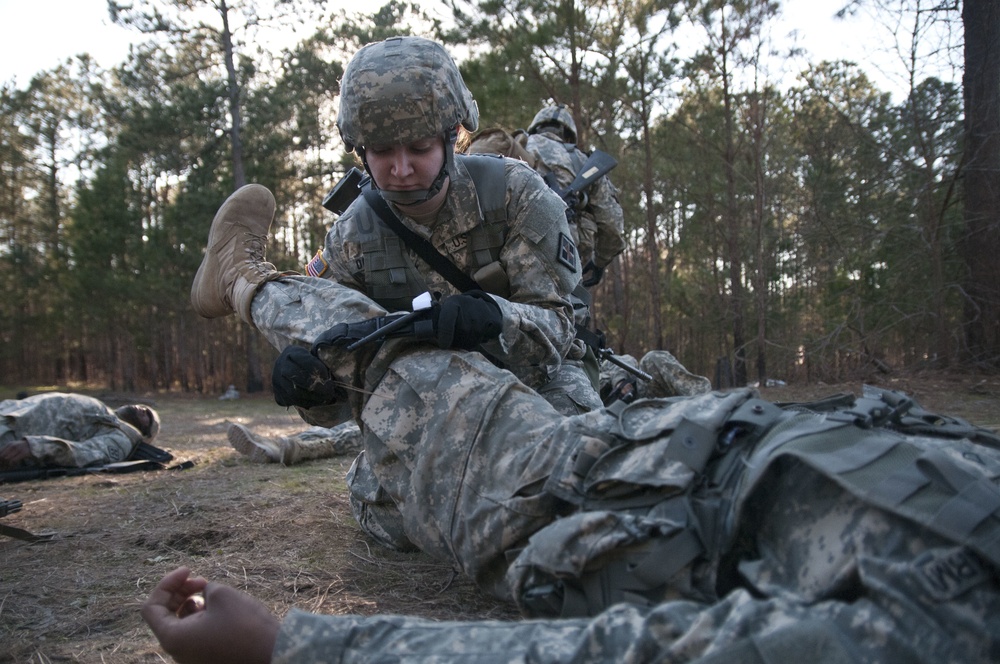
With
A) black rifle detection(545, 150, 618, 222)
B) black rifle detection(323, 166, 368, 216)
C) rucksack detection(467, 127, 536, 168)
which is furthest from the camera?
black rifle detection(545, 150, 618, 222)

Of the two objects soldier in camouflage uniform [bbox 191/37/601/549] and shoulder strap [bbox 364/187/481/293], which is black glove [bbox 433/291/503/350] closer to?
soldier in camouflage uniform [bbox 191/37/601/549]

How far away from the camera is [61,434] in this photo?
4906 millimetres

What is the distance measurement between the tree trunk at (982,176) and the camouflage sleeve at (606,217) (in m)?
3.61

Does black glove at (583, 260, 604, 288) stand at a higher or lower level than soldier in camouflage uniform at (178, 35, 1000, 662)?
higher

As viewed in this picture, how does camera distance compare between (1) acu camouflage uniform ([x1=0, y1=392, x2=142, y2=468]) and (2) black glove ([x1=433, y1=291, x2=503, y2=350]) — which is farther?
(1) acu camouflage uniform ([x1=0, y1=392, x2=142, y2=468])

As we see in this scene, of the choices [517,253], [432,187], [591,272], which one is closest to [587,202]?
[591,272]

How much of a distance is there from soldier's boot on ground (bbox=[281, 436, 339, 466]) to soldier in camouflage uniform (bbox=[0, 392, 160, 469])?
120 cm

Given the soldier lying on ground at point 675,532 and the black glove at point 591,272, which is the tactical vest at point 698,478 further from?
the black glove at point 591,272

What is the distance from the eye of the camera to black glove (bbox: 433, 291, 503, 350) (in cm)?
207

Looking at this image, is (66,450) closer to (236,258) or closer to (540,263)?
(236,258)

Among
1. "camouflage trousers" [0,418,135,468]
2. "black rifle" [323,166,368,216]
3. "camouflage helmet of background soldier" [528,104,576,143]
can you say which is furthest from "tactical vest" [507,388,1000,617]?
"camouflage helmet of background soldier" [528,104,576,143]

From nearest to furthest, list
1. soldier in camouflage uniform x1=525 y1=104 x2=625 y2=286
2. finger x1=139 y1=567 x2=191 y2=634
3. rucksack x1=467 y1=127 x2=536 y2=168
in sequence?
finger x1=139 y1=567 x2=191 y2=634 → rucksack x1=467 y1=127 x2=536 y2=168 → soldier in camouflage uniform x1=525 y1=104 x2=625 y2=286

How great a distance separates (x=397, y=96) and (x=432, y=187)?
32 cm

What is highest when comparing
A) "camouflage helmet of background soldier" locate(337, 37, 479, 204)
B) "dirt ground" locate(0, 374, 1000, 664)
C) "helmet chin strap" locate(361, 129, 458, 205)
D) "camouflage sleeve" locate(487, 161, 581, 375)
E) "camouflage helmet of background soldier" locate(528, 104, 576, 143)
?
"camouflage helmet of background soldier" locate(528, 104, 576, 143)
